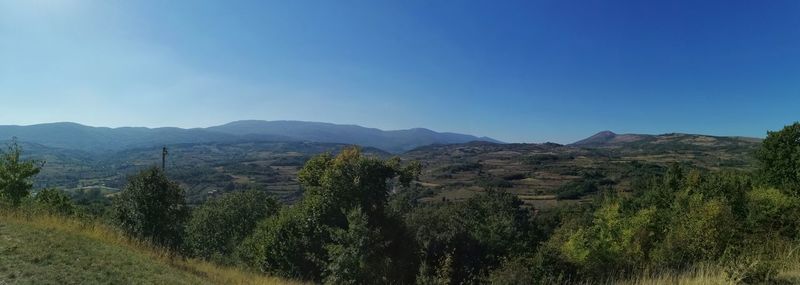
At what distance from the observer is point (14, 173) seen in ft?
103

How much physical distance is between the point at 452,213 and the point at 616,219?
2665 centimetres

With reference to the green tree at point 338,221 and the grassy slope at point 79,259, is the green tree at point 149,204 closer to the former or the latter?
the green tree at point 338,221

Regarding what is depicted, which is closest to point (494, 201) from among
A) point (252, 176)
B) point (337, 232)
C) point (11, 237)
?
point (337, 232)

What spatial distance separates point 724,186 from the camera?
42125mm

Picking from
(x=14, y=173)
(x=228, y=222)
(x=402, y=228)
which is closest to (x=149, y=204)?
(x=402, y=228)

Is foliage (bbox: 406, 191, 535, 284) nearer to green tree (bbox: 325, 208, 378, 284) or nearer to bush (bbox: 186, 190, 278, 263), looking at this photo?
green tree (bbox: 325, 208, 378, 284)

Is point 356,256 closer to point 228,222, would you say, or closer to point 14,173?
point 14,173

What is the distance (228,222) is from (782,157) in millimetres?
58111

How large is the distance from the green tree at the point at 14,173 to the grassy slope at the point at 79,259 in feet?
84.8

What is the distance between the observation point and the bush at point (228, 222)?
52.7 metres

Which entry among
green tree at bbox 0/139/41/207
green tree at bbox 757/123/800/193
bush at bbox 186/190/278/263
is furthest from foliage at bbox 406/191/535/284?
green tree at bbox 0/139/41/207

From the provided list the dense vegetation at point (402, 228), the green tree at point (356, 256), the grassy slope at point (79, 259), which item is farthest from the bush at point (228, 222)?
the grassy slope at point (79, 259)

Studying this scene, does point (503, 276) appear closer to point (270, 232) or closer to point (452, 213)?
point (270, 232)

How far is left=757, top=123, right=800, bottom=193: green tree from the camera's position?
122 feet
